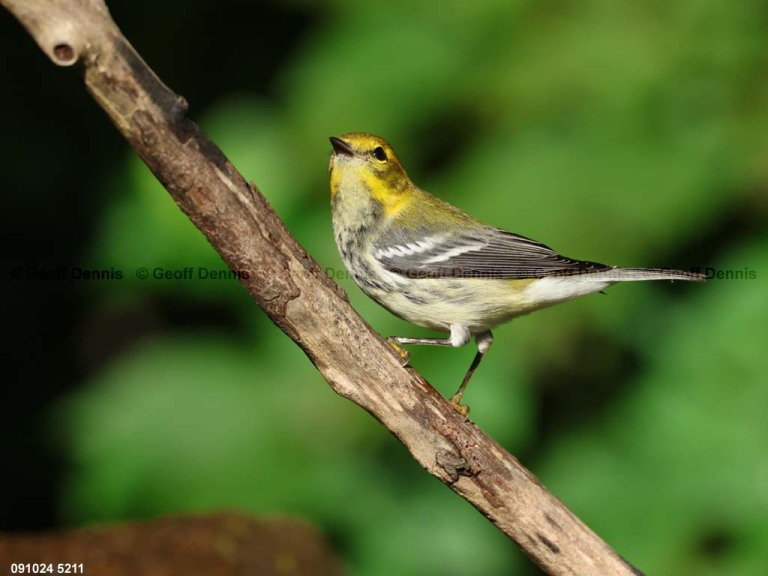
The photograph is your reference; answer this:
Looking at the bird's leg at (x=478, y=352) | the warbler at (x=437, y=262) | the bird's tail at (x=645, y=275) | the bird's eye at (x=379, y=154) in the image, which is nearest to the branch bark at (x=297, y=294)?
the warbler at (x=437, y=262)

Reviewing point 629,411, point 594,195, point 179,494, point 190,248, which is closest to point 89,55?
point 190,248

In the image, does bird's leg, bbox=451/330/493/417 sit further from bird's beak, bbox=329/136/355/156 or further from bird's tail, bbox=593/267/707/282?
bird's beak, bbox=329/136/355/156

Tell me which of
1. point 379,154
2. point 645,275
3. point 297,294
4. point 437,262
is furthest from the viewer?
point 379,154

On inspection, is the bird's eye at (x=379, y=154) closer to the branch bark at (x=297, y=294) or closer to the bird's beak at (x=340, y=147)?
the bird's beak at (x=340, y=147)

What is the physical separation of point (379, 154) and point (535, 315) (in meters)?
1.04

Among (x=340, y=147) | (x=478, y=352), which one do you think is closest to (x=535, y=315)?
(x=478, y=352)

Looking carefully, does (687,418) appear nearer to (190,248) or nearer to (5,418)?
→ (190,248)

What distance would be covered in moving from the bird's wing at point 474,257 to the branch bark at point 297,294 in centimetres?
74

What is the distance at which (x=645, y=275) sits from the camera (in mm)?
3520

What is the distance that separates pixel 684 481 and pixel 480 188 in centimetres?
163

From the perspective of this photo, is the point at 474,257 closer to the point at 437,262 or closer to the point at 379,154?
the point at 437,262

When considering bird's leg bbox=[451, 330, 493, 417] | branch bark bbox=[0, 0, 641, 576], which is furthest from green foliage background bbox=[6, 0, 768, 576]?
branch bark bbox=[0, 0, 641, 576]

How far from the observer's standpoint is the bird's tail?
11.4 ft

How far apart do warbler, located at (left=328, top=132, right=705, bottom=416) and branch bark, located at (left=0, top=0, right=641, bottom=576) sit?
45cm
